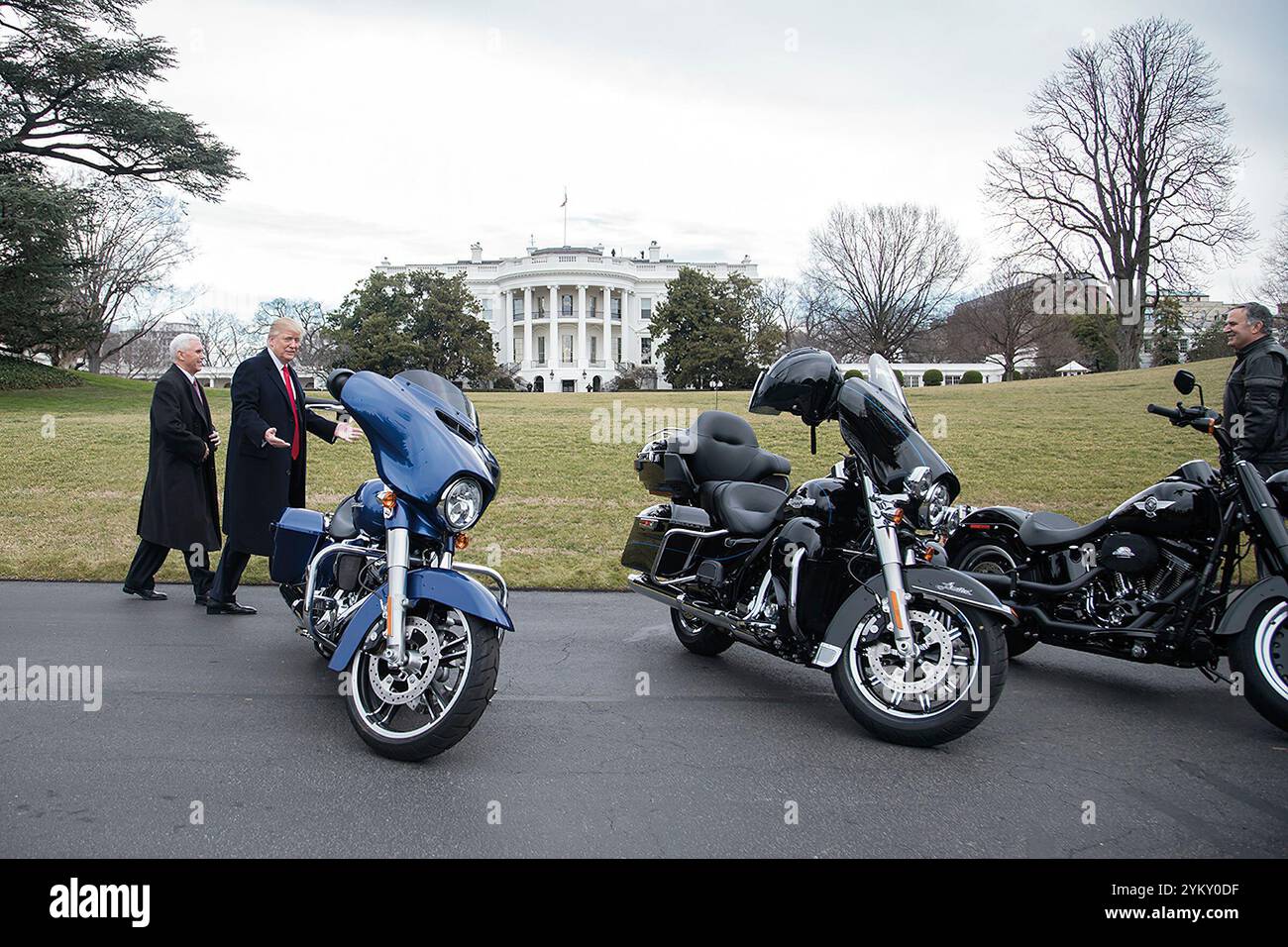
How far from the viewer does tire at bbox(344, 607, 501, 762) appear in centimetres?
381

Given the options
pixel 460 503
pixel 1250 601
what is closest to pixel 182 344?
pixel 460 503

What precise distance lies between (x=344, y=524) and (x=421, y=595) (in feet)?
3.96

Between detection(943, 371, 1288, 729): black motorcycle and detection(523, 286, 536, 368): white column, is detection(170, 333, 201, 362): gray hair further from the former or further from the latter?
detection(523, 286, 536, 368): white column

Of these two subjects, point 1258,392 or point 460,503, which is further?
point 1258,392

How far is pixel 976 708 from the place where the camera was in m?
4.04

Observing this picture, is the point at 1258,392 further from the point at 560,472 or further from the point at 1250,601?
the point at 560,472

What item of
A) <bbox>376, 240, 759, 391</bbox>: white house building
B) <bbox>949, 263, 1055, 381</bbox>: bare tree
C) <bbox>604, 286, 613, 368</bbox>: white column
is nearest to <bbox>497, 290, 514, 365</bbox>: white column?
<bbox>376, 240, 759, 391</bbox>: white house building

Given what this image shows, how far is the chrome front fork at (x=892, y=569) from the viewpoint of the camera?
4.19 m

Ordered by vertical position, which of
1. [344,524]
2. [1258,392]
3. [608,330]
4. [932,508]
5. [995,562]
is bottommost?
[995,562]

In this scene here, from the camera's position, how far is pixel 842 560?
475 centimetres

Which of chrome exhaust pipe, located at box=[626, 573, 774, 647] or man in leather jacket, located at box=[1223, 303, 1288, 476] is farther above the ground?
man in leather jacket, located at box=[1223, 303, 1288, 476]

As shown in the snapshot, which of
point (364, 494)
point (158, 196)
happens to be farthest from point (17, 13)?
point (364, 494)

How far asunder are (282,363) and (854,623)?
466 centimetres
